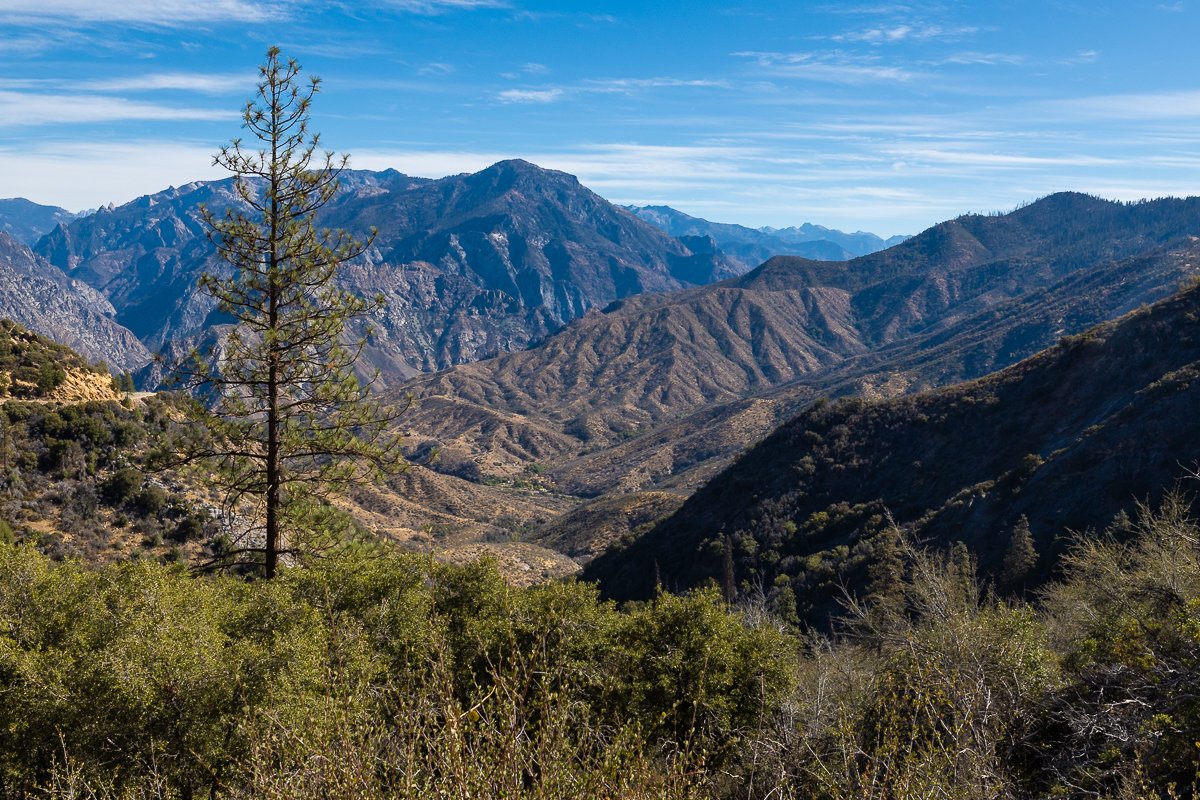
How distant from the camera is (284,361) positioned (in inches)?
A: 591

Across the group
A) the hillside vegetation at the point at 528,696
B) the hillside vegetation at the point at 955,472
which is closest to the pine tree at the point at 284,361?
the hillside vegetation at the point at 528,696

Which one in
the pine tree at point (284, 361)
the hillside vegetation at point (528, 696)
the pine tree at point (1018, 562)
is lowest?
the pine tree at point (1018, 562)

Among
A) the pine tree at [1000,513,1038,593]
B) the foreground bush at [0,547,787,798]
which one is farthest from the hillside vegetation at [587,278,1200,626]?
the foreground bush at [0,547,787,798]

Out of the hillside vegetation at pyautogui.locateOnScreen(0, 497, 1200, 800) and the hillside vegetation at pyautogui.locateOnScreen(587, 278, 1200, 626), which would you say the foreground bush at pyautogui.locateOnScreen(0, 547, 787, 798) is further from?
the hillside vegetation at pyautogui.locateOnScreen(587, 278, 1200, 626)

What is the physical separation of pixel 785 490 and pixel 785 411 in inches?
3422

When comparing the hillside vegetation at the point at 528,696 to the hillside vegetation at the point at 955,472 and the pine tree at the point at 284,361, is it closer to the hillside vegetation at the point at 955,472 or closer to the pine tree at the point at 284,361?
the pine tree at the point at 284,361

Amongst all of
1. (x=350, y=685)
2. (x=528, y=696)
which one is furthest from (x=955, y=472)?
(x=350, y=685)

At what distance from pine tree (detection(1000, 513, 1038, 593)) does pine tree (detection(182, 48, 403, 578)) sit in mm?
31242

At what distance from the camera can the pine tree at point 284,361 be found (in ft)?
48.3

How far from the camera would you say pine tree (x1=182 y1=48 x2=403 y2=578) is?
1471 centimetres

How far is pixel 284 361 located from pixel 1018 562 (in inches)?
1363

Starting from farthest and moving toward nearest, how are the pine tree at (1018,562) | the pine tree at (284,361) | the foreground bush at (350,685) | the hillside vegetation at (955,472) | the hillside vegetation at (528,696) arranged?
the hillside vegetation at (955,472) → the pine tree at (1018,562) → the pine tree at (284,361) → the hillside vegetation at (528,696) → the foreground bush at (350,685)

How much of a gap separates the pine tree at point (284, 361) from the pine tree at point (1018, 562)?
31.2 metres

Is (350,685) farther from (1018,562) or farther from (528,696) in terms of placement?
(1018,562)
